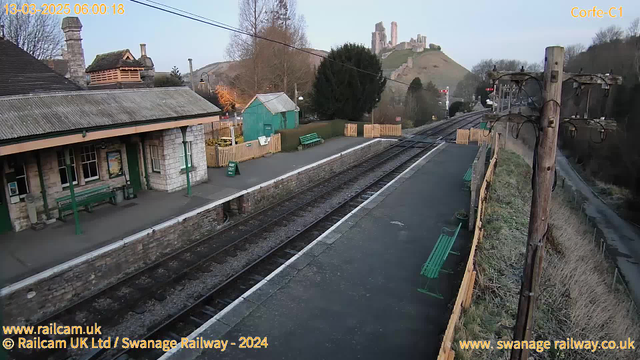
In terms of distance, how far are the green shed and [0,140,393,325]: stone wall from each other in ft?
29.9

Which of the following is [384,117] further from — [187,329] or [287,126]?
[187,329]

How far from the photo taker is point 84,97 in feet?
39.1

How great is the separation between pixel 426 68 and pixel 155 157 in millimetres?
114170

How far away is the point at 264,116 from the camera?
76.8 ft

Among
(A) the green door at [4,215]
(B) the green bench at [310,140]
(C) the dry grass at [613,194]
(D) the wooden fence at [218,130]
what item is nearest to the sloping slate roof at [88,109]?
(A) the green door at [4,215]

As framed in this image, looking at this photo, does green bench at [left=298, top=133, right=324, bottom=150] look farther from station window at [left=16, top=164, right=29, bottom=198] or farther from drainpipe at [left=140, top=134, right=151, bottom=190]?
station window at [left=16, top=164, right=29, bottom=198]

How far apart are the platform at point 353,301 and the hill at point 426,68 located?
3535 inches

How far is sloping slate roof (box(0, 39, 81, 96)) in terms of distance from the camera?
1255 cm

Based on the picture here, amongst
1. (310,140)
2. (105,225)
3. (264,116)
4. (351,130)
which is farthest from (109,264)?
(351,130)

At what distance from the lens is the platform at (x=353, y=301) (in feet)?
20.1

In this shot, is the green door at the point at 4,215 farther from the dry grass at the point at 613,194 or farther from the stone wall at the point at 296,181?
the dry grass at the point at 613,194

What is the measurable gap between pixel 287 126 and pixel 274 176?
900 cm

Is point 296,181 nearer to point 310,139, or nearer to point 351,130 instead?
point 310,139

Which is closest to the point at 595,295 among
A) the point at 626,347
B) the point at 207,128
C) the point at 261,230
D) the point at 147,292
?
the point at 626,347
